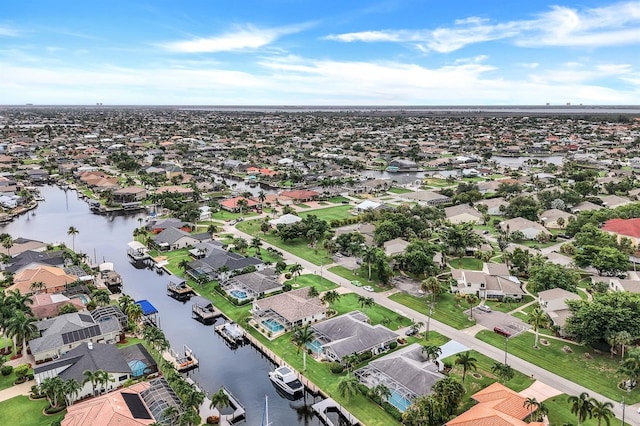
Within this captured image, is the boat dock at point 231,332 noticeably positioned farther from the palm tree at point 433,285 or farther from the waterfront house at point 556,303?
the waterfront house at point 556,303

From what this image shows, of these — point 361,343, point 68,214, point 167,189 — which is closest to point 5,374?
point 361,343

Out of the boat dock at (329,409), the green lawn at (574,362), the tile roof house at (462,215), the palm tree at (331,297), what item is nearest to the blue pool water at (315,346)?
the boat dock at (329,409)

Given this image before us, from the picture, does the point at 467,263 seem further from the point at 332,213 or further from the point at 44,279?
the point at 44,279

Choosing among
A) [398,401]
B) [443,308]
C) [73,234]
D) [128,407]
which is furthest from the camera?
[73,234]

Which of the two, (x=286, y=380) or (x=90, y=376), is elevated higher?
(x=90, y=376)

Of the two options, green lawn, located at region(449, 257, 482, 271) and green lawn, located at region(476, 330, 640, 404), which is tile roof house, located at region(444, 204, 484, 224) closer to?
green lawn, located at region(449, 257, 482, 271)

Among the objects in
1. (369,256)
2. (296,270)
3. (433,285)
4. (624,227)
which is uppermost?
(624,227)

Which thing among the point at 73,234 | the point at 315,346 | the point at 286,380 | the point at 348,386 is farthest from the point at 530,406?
the point at 73,234
